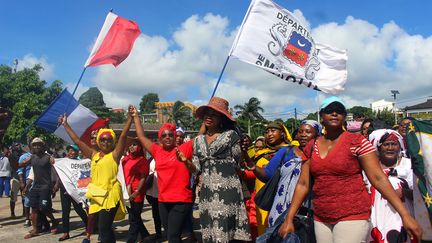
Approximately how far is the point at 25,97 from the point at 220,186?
30.7 metres

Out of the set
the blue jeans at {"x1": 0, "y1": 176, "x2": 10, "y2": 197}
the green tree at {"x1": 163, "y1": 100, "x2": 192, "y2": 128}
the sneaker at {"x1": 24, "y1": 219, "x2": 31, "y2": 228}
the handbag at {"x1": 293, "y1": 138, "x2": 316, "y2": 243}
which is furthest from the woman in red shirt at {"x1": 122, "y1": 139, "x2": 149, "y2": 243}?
the green tree at {"x1": 163, "y1": 100, "x2": 192, "y2": 128}

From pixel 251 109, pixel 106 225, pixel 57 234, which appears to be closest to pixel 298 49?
pixel 106 225

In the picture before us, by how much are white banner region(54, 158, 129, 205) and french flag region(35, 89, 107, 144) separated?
2.24ft

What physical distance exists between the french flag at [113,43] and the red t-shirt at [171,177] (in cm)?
261

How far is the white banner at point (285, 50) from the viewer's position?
246 inches

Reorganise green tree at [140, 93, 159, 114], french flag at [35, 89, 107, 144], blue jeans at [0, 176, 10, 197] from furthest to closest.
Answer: green tree at [140, 93, 159, 114], blue jeans at [0, 176, 10, 197], french flag at [35, 89, 107, 144]

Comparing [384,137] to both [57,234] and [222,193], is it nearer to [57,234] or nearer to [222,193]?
[222,193]

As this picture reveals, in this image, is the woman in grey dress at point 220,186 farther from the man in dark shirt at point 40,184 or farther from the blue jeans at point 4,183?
the blue jeans at point 4,183

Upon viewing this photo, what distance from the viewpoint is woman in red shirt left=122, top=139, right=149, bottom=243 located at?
259 inches

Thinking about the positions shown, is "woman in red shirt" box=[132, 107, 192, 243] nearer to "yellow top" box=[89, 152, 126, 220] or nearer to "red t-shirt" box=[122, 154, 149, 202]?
"yellow top" box=[89, 152, 126, 220]

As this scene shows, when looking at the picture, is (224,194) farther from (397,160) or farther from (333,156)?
(397,160)

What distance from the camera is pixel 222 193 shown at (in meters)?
3.93

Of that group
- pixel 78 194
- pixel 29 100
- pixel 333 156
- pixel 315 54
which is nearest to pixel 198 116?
pixel 333 156

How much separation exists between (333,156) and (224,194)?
4.13ft
